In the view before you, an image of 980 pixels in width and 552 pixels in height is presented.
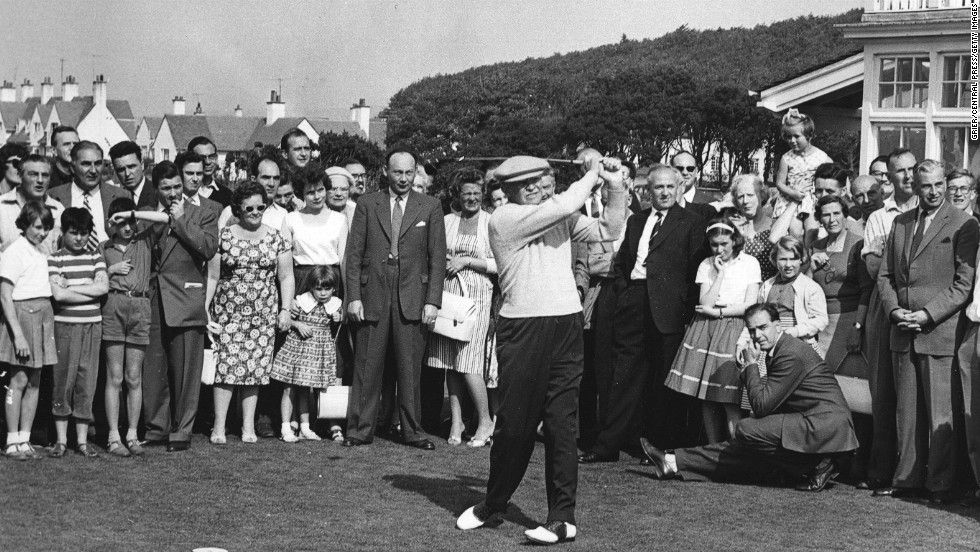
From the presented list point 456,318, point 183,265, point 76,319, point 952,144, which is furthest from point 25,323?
point 952,144

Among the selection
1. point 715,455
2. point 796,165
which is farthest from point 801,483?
point 796,165

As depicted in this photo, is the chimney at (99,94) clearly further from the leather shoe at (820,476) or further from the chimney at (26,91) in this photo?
the leather shoe at (820,476)

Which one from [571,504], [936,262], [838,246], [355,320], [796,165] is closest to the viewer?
[571,504]

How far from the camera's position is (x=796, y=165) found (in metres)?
9.90

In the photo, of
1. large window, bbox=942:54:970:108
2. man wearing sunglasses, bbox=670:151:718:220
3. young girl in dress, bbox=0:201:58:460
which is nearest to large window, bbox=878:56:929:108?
large window, bbox=942:54:970:108

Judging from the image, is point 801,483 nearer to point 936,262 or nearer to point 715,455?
point 715,455

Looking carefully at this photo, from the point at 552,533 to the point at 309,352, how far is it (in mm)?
3456

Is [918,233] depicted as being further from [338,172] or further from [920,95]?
[920,95]

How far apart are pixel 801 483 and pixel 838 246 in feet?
5.67

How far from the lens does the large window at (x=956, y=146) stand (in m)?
18.9

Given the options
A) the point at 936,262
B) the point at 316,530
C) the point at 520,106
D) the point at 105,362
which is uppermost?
the point at 520,106

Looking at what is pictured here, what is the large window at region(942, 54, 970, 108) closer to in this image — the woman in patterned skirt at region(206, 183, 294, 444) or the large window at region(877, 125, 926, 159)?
the large window at region(877, 125, 926, 159)

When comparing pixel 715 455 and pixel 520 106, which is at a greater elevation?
pixel 520 106

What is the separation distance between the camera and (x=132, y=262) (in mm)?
8695
